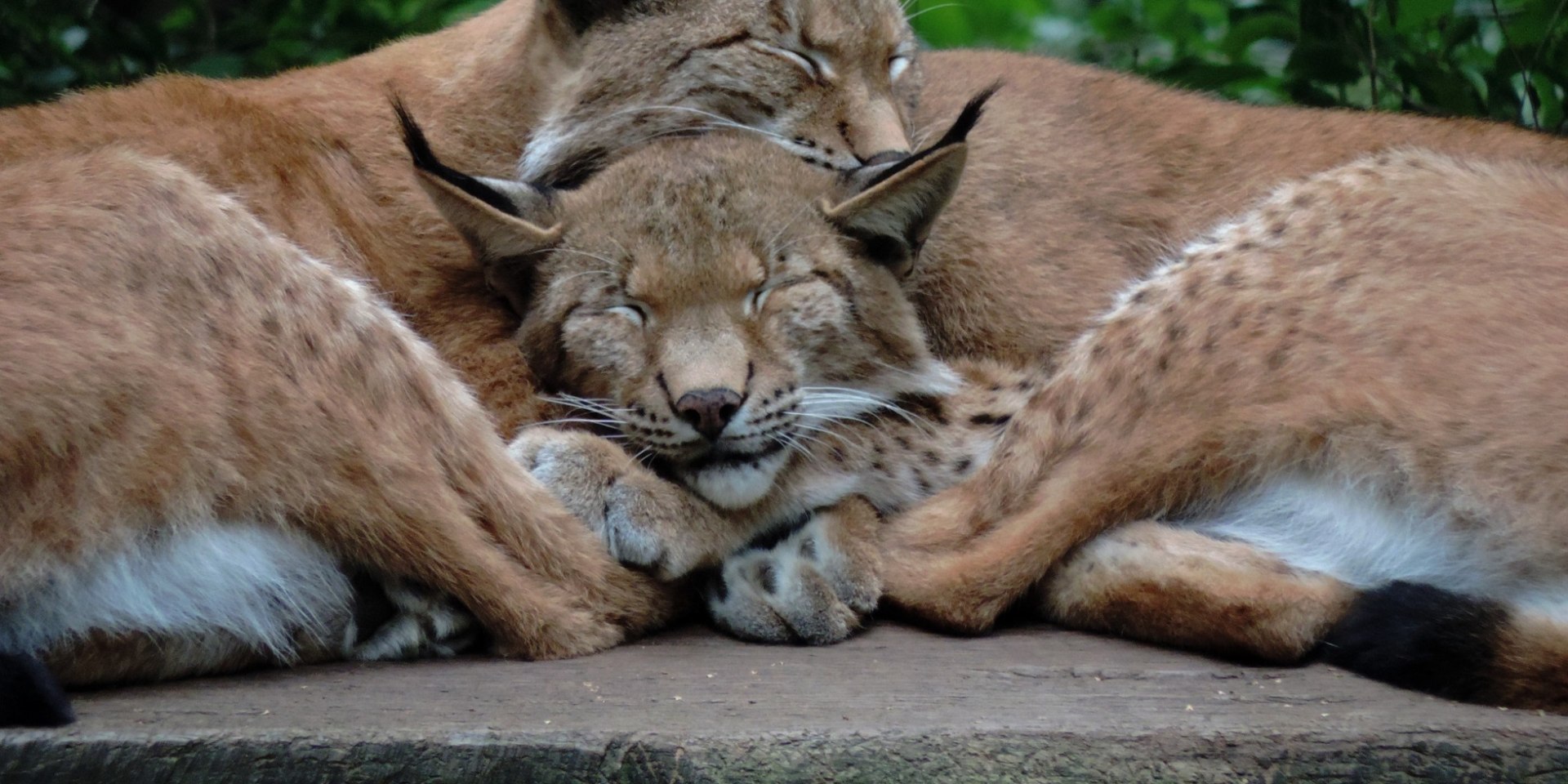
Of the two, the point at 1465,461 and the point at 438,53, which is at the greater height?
the point at 438,53

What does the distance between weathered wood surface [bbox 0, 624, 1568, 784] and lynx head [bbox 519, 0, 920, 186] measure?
1.64 metres

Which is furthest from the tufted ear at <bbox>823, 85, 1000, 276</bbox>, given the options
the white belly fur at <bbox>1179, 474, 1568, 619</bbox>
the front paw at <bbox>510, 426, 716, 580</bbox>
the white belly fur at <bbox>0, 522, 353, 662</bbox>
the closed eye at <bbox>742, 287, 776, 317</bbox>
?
the white belly fur at <bbox>0, 522, 353, 662</bbox>

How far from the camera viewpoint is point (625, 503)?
3.28 m

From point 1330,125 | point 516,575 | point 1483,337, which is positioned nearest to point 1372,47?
point 1330,125

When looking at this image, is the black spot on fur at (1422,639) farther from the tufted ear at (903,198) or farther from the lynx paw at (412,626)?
the lynx paw at (412,626)

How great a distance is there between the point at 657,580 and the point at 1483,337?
1.70 meters

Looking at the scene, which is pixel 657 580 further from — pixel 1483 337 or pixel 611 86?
pixel 1483 337

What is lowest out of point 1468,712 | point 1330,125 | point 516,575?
point 1468,712

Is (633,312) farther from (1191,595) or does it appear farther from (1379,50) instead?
(1379,50)

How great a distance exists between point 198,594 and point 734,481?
3.62 ft

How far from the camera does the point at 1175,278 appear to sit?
3635 mm

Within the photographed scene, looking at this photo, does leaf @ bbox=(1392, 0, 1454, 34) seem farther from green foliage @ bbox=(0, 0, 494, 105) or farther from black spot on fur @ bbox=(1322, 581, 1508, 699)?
green foliage @ bbox=(0, 0, 494, 105)

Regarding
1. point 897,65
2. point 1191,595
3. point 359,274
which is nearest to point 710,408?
point 359,274

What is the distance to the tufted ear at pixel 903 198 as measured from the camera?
3.47 metres
